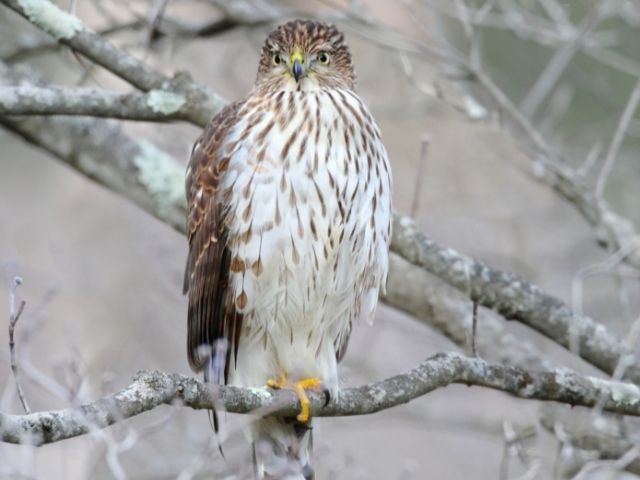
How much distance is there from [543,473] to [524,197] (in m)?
3.47

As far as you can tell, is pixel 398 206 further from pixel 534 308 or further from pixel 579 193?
pixel 534 308

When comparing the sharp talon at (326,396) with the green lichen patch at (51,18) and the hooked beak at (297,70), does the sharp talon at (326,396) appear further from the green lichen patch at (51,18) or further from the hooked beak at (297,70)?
the green lichen patch at (51,18)

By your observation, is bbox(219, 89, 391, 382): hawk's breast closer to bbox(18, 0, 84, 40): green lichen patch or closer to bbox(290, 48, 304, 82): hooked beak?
bbox(290, 48, 304, 82): hooked beak

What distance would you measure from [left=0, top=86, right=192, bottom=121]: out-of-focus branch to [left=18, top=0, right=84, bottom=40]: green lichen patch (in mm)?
209

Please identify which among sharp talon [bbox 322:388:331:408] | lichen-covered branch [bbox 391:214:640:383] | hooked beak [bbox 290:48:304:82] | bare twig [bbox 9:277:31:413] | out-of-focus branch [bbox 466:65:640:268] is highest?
hooked beak [bbox 290:48:304:82]

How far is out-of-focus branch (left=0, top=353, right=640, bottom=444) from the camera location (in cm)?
290

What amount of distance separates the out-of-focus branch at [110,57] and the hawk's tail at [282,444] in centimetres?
119

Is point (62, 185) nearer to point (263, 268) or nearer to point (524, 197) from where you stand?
point (524, 197)

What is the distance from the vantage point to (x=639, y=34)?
967cm

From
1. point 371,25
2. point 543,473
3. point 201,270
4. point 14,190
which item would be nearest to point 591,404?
point 543,473

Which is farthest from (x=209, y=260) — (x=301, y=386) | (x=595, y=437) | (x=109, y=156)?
(x=595, y=437)

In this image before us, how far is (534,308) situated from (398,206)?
436 centimetres

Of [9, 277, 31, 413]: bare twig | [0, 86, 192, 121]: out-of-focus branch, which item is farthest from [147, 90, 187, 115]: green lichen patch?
[9, 277, 31, 413]: bare twig

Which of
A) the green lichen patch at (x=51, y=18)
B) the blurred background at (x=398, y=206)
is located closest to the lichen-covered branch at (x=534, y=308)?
the blurred background at (x=398, y=206)
